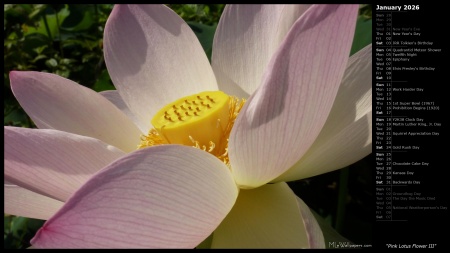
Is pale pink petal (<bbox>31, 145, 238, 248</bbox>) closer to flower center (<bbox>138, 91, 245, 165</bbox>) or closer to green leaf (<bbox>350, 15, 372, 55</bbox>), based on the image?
flower center (<bbox>138, 91, 245, 165</bbox>)

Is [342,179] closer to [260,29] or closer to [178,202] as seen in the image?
[260,29]

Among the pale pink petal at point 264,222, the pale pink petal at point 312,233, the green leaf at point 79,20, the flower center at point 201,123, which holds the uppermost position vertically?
the green leaf at point 79,20

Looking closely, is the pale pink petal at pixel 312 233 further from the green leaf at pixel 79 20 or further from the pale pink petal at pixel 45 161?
the green leaf at pixel 79 20

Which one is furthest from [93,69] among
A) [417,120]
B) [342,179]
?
[417,120]

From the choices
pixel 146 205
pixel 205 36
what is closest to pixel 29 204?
pixel 146 205

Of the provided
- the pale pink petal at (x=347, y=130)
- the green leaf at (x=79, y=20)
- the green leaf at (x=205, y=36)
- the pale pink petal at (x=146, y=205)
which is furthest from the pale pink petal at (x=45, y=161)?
the green leaf at (x=79, y=20)

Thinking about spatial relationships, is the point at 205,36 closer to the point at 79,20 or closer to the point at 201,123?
the point at 201,123
